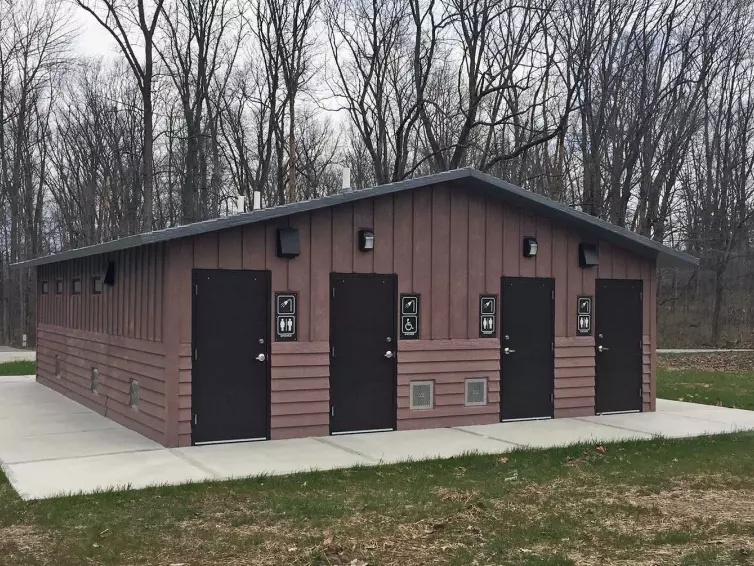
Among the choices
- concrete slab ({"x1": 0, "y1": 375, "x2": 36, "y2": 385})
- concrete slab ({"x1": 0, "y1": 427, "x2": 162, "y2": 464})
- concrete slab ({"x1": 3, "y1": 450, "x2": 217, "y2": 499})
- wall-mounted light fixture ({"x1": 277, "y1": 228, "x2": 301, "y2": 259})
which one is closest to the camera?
concrete slab ({"x1": 3, "y1": 450, "x2": 217, "y2": 499})

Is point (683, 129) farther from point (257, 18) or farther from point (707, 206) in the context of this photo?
point (257, 18)

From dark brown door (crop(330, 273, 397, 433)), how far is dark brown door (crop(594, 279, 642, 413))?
325 cm

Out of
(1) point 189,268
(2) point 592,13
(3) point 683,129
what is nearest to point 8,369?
(1) point 189,268

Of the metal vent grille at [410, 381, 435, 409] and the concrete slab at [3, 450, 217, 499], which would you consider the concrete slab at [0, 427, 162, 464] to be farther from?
the metal vent grille at [410, 381, 435, 409]

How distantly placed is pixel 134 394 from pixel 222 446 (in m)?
1.70

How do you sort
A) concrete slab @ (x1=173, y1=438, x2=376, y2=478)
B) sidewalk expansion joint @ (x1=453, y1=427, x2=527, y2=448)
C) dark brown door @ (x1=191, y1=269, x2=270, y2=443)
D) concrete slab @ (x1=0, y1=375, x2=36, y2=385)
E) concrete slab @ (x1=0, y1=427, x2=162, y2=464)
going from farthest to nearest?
concrete slab @ (x1=0, y1=375, x2=36, y2=385) < sidewalk expansion joint @ (x1=453, y1=427, x2=527, y2=448) < dark brown door @ (x1=191, y1=269, x2=270, y2=443) < concrete slab @ (x1=0, y1=427, x2=162, y2=464) < concrete slab @ (x1=173, y1=438, x2=376, y2=478)

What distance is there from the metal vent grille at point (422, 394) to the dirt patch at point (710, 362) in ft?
37.1

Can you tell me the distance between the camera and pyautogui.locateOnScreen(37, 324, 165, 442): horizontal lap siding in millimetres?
8625

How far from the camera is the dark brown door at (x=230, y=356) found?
838cm

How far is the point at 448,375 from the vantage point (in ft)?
→ 32.3

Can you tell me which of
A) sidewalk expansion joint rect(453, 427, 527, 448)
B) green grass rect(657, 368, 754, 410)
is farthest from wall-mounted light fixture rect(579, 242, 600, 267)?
green grass rect(657, 368, 754, 410)

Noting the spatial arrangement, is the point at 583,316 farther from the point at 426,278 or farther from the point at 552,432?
the point at 426,278

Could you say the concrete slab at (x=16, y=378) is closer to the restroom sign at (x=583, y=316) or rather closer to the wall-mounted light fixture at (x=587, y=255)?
the restroom sign at (x=583, y=316)

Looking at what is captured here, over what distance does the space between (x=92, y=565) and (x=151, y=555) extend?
346 mm
